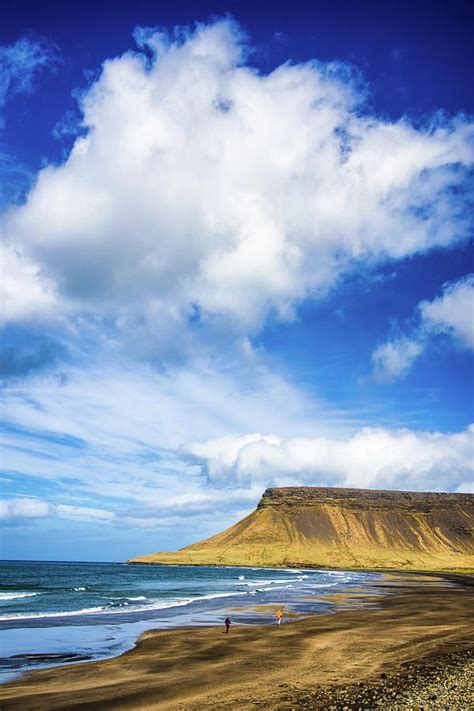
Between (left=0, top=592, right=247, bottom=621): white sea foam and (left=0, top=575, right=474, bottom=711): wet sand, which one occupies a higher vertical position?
(left=0, top=575, right=474, bottom=711): wet sand

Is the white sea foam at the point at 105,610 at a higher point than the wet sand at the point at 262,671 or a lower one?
lower

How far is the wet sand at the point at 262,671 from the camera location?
17.2 metres

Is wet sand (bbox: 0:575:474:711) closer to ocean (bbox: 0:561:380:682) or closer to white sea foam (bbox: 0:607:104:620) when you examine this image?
ocean (bbox: 0:561:380:682)

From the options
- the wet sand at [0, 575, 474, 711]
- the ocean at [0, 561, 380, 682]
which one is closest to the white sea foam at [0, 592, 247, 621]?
the ocean at [0, 561, 380, 682]

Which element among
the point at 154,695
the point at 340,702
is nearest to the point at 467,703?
the point at 340,702

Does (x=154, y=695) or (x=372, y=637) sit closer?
(x=154, y=695)

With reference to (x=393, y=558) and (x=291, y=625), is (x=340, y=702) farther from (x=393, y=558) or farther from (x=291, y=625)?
(x=393, y=558)

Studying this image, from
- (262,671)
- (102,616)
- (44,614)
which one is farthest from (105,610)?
(262,671)

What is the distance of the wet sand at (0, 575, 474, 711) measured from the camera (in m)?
17.2

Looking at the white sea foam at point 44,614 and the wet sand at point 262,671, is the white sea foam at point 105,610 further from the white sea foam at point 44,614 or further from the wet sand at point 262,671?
the wet sand at point 262,671

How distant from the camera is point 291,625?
37.6 meters

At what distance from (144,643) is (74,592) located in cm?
4543

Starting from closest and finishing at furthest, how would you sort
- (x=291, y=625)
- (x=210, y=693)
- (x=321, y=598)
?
(x=210, y=693), (x=291, y=625), (x=321, y=598)

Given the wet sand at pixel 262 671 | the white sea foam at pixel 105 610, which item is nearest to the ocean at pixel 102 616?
the white sea foam at pixel 105 610
